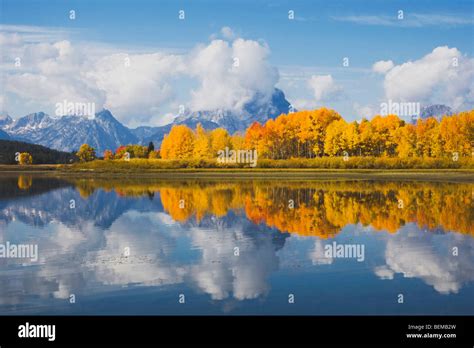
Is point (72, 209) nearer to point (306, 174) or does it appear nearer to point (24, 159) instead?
point (306, 174)

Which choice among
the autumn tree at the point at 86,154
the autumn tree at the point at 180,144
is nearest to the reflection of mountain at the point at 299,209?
the autumn tree at the point at 180,144

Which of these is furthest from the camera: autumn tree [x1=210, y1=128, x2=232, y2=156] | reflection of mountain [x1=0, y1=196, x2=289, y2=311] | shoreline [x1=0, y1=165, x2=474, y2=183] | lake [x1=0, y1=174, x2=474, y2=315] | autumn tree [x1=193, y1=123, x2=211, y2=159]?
autumn tree [x1=210, y1=128, x2=232, y2=156]

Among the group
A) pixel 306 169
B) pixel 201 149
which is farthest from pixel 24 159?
pixel 306 169

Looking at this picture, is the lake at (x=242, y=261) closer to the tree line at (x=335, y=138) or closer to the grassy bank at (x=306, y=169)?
the grassy bank at (x=306, y=169)

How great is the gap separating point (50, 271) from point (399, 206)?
2366 centimetres

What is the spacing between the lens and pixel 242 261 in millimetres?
19078

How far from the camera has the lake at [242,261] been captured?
14.2 meters

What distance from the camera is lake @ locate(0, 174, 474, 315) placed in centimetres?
1416

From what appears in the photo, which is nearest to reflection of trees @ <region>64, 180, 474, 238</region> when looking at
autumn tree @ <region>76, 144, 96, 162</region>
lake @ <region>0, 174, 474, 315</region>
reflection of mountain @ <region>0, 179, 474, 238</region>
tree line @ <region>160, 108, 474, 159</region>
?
reflection of mountain @ <region>0, 179, 474, 238</region>

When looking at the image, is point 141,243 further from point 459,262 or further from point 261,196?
point 261,196

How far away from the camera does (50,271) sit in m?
17.9

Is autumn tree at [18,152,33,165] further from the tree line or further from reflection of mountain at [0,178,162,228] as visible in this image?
reflection of mountain at [0,178,162,228]

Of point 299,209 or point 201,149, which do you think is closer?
point 299,209
